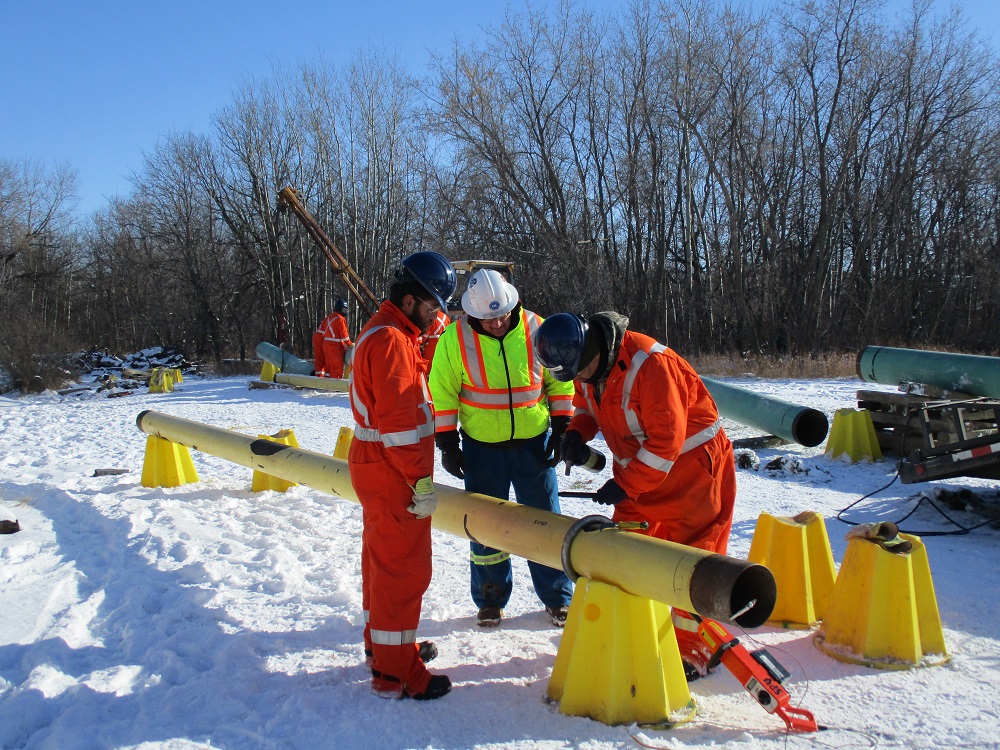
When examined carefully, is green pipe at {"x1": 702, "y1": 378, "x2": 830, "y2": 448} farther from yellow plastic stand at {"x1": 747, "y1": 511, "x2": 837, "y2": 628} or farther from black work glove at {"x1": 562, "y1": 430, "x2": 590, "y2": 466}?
black work glove at {"x1": 562, "y1": 430, "x2": 590, "y2": 466}

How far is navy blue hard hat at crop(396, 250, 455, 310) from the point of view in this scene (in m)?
3.33

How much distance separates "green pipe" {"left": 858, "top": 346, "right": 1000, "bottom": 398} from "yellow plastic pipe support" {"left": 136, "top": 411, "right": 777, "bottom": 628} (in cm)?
544

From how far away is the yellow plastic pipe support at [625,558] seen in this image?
2.53m

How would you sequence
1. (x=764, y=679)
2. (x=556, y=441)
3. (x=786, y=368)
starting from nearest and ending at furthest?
(x=764, y=679) → (x=556, y=441) → (x=786, y=368)

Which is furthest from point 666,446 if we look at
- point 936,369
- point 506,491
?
point 936,369

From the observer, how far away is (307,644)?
3.58 m

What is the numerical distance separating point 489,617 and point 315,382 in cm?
1138

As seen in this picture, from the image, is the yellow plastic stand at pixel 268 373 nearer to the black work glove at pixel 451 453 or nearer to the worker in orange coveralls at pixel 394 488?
the black work glove at pixel 451 453

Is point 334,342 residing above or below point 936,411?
above

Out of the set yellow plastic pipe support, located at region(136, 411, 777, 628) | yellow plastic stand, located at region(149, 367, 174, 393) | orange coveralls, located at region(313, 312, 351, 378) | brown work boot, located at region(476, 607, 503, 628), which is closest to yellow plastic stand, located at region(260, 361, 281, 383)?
yellow plastic stand, located at region(149, 367, 174, 393)

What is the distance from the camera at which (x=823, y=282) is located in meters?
23.5

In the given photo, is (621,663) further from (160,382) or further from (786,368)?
(160,382)

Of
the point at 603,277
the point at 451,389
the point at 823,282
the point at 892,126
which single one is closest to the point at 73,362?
the point at 603,277

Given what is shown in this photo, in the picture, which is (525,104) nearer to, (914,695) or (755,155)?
(755,155)
